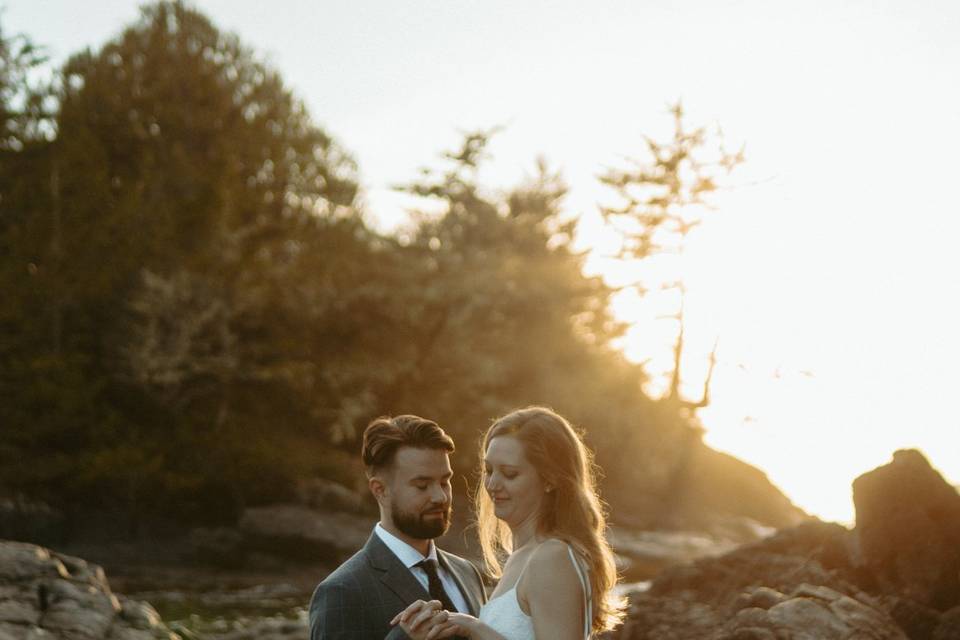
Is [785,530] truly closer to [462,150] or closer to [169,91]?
[462,150]

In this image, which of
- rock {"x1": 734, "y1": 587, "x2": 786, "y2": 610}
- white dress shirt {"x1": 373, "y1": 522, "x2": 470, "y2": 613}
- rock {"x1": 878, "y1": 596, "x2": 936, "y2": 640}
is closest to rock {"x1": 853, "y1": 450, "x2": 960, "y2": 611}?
rock {"x1": 878, "y1": 596, "x2": 936, "y2": 640}

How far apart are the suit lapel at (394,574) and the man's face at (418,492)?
16cm

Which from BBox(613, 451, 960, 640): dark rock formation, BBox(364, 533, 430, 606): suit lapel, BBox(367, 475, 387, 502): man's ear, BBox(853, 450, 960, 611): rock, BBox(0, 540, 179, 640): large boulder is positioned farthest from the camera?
BBox(853, 450, 960, 611): rock

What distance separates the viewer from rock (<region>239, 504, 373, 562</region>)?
27.2m

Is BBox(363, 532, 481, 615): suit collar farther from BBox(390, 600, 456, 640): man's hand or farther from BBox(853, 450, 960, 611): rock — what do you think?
BBox(853, 450, 960, 611): rock

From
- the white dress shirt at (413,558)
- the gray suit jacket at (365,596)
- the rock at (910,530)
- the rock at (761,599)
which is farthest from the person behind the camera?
the rock at (910,530)

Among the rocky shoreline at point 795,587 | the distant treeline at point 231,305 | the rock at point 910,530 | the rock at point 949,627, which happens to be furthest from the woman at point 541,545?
the distant treeline at point 231,305

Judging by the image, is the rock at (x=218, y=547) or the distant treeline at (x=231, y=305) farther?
the distant treeline at (x=231, y=305)

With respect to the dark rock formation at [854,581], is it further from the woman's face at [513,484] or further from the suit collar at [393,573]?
the woman's face at [513,484]

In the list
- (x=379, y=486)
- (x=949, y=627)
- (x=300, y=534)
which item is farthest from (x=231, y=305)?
(x=379, y=486)

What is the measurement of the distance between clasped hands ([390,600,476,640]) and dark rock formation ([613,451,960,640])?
5606 millimetres

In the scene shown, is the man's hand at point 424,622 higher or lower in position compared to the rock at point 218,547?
higher

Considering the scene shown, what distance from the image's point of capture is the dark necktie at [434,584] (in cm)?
572

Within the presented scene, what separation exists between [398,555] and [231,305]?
92.5ft
